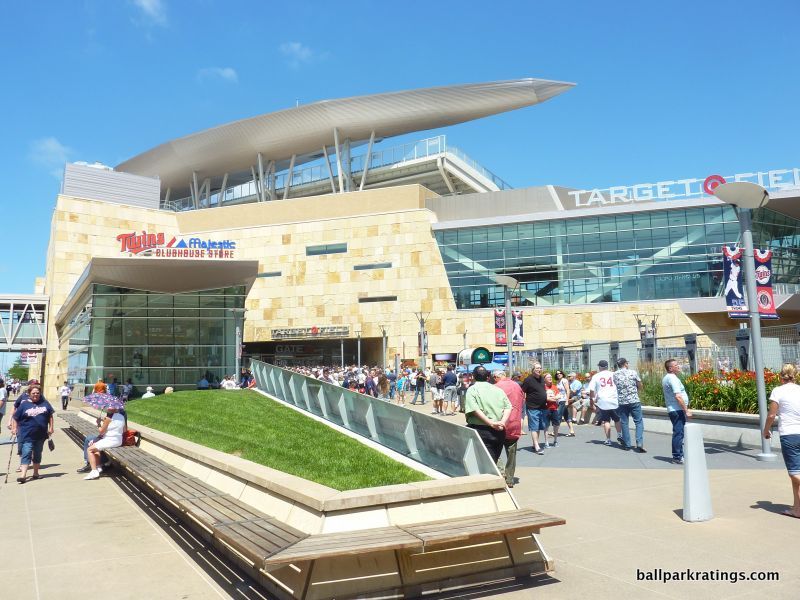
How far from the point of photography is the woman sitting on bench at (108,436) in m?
11.2

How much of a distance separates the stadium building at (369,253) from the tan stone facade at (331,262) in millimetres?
143

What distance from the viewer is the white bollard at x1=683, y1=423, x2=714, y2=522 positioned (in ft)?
22.1

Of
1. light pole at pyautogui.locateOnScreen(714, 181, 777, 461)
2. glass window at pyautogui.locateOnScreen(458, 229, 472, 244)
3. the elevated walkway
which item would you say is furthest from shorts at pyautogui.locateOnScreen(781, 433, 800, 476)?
the elevated walkway

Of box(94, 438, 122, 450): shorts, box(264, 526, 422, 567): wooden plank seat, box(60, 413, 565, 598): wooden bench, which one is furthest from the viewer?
box(94, 438, 122, 450): shorts

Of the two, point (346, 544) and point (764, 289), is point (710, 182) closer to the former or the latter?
point (764, 289)

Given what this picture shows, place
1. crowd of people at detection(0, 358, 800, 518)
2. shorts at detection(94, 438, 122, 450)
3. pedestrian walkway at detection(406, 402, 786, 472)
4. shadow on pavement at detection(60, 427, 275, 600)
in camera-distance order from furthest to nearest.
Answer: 1. shorts at detection(94, 438, 122, 450)
2. pedestrian walkway at detection(406, 402, 786, 472)
3. crowd of people at detection(0, 358, 800, 518)
4. shadow on pavement at detection(60, 427, 275, 600)

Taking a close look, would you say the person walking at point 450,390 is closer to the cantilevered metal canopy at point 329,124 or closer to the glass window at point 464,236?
the glass window at point 464,236

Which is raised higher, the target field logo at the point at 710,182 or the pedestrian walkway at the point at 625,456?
the target field logo at the point at 710,182

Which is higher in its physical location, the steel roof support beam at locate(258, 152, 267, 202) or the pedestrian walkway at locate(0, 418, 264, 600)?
the steel roof support beam at locate(258, 152, 267, 202)

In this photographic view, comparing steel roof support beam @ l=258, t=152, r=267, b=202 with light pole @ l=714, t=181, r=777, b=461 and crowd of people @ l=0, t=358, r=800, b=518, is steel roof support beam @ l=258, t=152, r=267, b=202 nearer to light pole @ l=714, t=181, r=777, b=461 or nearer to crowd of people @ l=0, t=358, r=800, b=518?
crowd of people @ l=0, t=358, r=800, b=518

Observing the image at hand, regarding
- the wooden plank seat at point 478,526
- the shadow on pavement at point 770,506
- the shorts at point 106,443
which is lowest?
the shadow on pavement at point 770,506

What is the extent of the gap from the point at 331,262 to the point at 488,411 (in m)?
49.8

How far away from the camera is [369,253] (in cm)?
5581

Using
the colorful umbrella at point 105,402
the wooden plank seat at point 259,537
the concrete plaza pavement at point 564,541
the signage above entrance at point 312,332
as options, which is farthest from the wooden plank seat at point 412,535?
the signage above entrance at point 312,332
